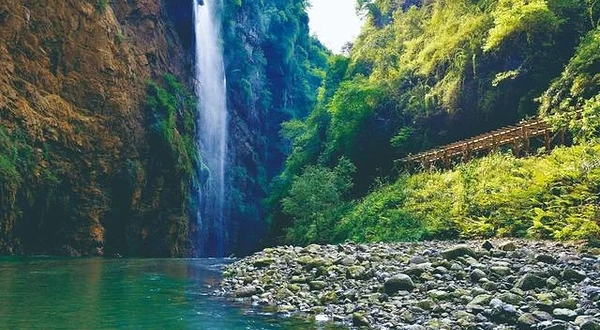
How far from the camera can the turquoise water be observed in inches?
249

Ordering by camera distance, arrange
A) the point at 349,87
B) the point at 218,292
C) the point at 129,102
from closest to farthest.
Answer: the point at 218,292
the point at 129,102
the point at 349,87

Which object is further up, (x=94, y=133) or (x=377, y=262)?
(x=94, y=133)

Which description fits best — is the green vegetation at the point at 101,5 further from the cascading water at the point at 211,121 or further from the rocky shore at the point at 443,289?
the rocky shore at the point at 443,289

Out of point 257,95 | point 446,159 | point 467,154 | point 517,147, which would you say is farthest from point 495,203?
point 257,95

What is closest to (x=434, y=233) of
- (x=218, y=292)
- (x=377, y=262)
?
→ (x=377, y=262)

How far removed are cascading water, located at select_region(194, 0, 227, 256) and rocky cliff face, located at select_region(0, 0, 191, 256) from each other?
8.92 meters

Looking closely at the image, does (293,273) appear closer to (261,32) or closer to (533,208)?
(533,208)

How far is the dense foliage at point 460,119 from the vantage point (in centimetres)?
1373

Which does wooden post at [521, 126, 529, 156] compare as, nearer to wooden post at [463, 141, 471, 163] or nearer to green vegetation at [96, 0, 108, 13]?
wooden post at [463, 141, 471, 163]

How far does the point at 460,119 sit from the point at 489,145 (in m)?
4.36

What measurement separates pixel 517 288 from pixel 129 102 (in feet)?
77.8

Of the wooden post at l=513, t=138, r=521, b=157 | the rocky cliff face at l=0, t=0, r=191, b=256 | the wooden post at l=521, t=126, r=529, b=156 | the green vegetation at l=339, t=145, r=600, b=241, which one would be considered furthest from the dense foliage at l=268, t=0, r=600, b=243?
the rocky cliff face at l=0, t=0, r=191, b=256

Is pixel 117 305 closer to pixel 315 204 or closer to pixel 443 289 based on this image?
pixel 443 289

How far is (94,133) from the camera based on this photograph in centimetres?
2464
